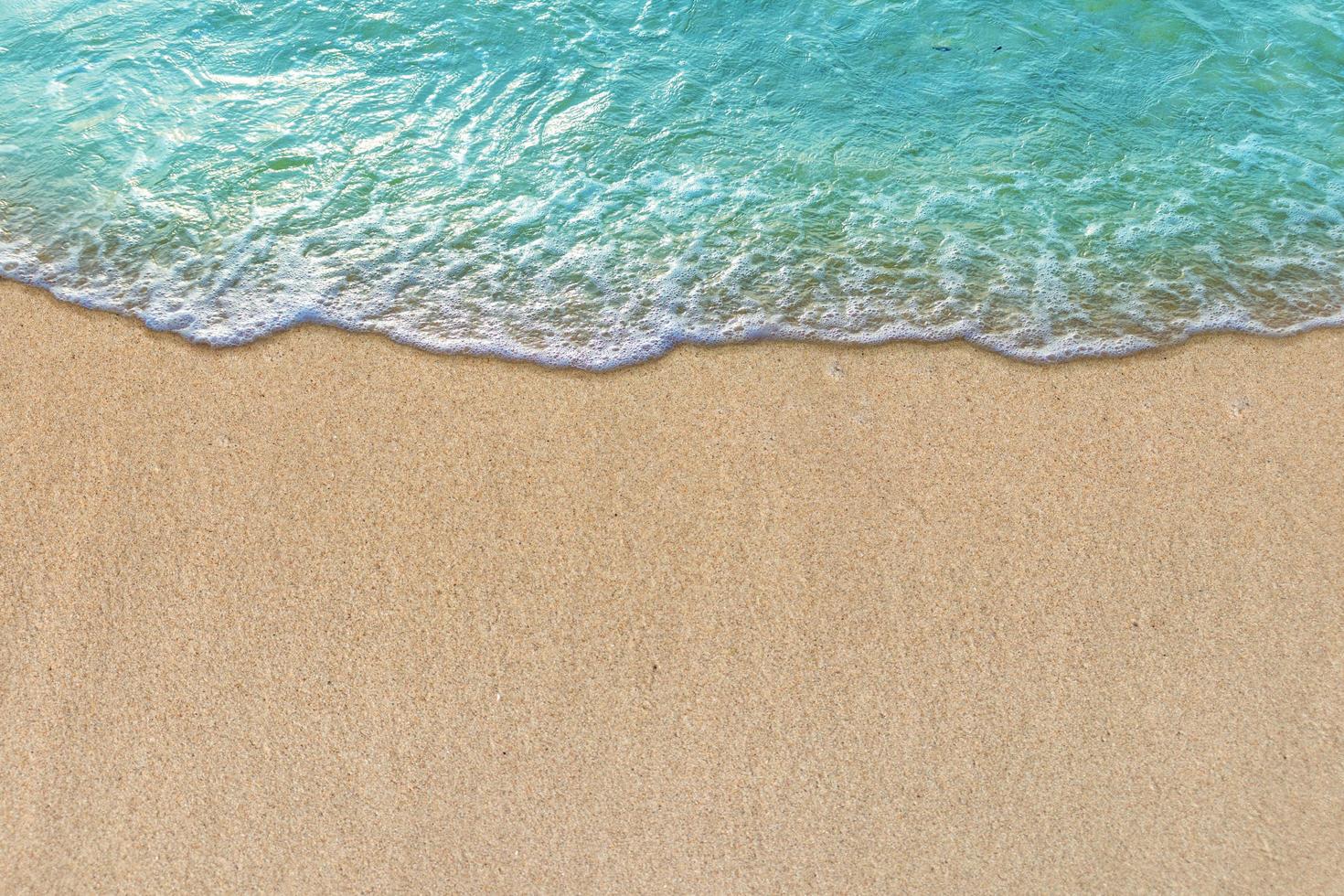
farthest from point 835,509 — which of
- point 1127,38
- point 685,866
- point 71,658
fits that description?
point 1127,38

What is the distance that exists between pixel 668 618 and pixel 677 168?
234 cm

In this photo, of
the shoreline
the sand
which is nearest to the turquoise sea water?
the shoreline

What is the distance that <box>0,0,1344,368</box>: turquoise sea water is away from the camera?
12.2 ft

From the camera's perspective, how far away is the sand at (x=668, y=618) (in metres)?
2.48

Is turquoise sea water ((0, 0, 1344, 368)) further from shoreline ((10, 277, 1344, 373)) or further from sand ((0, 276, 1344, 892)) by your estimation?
sand ((0, 276, 1344, 892))

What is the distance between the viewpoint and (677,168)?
4355 millimetres

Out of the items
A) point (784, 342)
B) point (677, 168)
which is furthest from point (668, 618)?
point (677, 168)

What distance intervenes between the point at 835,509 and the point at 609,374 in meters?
0.98

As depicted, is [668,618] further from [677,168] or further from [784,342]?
[677,168]

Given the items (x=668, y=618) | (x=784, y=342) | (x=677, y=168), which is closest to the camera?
(x=668, y=618)

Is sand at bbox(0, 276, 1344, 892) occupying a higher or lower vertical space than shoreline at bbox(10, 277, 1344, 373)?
lower

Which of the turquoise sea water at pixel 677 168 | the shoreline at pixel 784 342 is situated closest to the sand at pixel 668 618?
the shoreline at pixel 784 342

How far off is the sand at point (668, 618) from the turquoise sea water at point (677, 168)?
0.27 m

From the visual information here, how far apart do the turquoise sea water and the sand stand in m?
0.27
